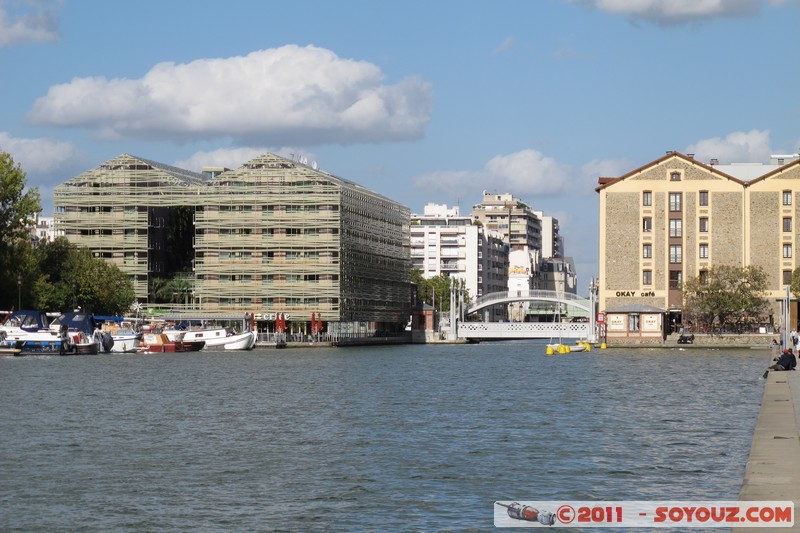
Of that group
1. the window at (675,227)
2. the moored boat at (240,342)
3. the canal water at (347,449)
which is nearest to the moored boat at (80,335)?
the moored boat at (240,342)

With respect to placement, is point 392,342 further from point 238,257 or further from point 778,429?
point 778,429

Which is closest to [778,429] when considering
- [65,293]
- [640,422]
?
[640,422]

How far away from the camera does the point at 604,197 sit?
156m

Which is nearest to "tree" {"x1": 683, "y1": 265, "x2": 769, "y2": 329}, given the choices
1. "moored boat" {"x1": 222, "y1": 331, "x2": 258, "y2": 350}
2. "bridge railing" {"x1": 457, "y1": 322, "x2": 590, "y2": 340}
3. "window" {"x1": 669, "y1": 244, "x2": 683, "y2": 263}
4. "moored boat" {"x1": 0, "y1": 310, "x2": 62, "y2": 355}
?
"window" {"x1": 669, "y1": 244, "x2": 683, "y2": 263}

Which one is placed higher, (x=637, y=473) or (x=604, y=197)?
(x=604, y=197)

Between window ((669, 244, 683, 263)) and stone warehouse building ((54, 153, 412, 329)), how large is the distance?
41.0 meters

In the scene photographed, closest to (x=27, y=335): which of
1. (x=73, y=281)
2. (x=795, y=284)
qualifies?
(x=73, y=281)

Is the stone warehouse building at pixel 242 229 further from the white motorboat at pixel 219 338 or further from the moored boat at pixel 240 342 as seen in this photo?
the white motorboat at pixel 219 338

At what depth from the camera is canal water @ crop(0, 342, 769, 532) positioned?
2920 centimetres

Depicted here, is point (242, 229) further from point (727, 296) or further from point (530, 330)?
point (727, 296)

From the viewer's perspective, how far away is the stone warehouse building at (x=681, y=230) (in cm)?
15288

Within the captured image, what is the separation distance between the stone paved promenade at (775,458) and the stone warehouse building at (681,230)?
104420 mm

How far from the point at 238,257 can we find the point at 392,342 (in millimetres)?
35058

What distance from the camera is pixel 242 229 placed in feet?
560
